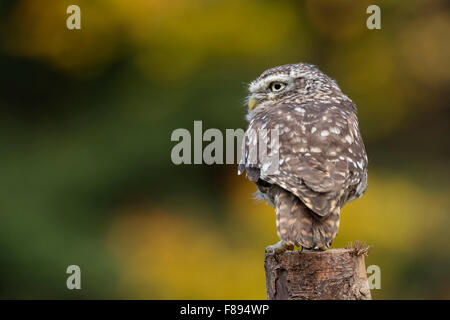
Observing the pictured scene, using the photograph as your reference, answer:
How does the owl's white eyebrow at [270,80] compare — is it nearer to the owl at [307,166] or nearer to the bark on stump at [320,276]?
the owl at [307,166]

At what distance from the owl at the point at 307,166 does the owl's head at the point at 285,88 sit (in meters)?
0.09

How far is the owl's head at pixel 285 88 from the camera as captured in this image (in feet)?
17.8

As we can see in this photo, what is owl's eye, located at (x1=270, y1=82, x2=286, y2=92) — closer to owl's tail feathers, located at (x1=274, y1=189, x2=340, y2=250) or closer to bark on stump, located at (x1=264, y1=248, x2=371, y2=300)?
owl's tail feathers, located at (x1=274, y1=189, x2=340, y2=250)

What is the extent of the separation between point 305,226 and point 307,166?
38 cm

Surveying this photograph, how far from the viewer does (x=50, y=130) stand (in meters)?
8.88

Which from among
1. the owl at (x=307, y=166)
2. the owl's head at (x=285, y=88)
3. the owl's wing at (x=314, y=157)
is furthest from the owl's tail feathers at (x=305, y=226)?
the owl's head at (x=285, y=88)

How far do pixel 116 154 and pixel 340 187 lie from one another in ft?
15.6

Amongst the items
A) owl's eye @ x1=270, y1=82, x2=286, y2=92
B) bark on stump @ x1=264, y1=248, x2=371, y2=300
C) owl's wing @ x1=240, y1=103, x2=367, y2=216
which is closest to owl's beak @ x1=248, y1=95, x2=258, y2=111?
owl's eye @ x1=270, y1=82, x2=286, y2=92

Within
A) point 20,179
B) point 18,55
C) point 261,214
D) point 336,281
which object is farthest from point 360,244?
point 18,55

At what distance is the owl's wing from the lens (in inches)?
163

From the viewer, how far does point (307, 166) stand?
429 centimetres

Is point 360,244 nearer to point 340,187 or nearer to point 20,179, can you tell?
point 340,187

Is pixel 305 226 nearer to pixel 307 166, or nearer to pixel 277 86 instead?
pixel 307 166

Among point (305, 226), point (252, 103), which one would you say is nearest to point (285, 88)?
point (252, 103)
